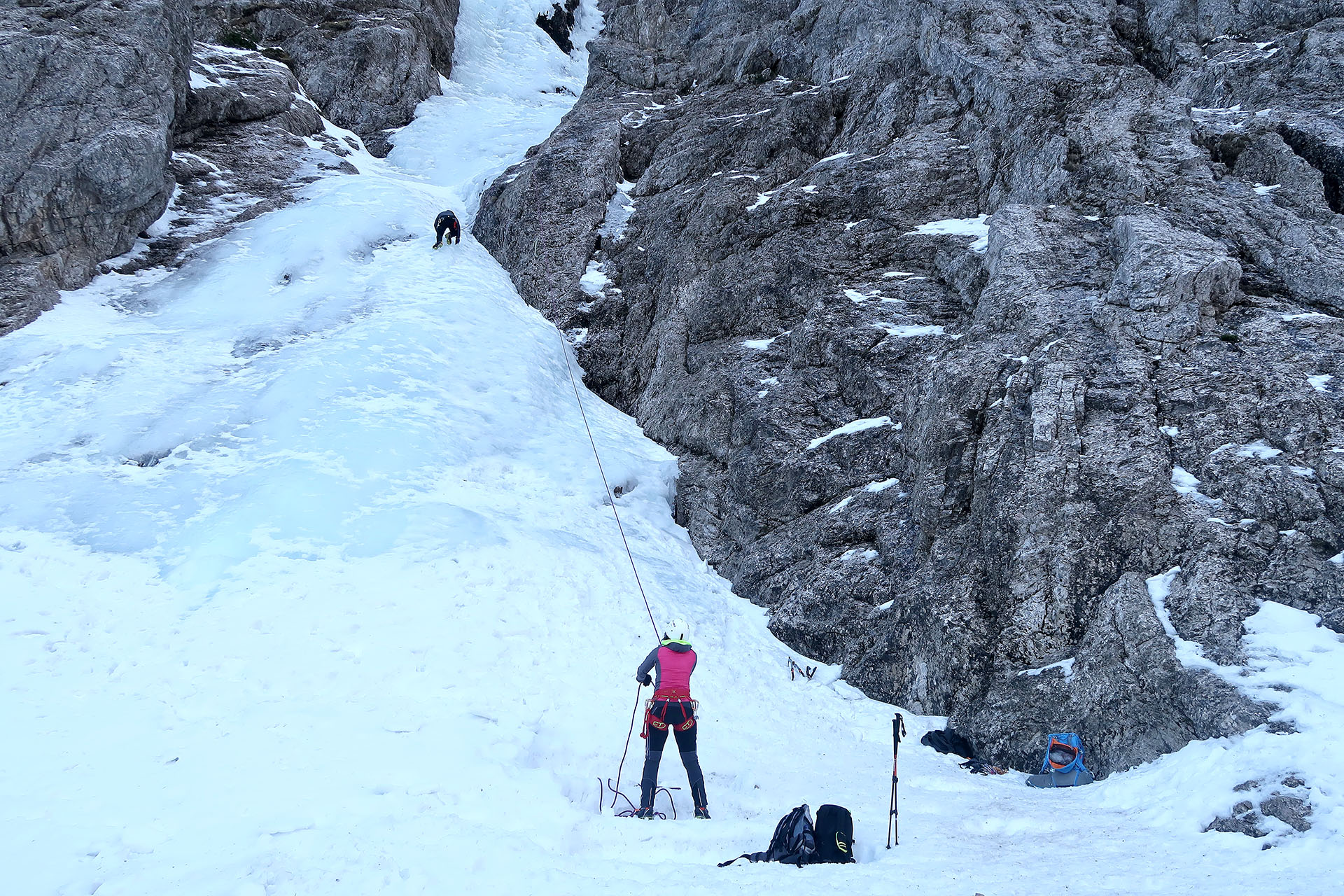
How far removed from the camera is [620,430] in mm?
21391

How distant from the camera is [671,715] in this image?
876cm

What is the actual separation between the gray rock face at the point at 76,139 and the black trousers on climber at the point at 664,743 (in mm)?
20630

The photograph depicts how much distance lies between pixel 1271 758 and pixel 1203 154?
50.7 feet

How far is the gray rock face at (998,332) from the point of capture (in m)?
11.0

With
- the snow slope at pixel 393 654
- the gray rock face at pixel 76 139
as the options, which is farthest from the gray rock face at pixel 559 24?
the snow slope at pixel 393 654

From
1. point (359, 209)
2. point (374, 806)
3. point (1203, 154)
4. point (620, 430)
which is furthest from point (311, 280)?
point (1203, 154)

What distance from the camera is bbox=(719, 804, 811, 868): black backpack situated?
6.95 meters

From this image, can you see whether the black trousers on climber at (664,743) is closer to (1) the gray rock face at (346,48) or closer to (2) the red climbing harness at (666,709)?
(2) the red climbing harness at (666,709)

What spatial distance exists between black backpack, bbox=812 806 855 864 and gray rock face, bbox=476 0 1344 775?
4.54m

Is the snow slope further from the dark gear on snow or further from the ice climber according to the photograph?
the ice climber

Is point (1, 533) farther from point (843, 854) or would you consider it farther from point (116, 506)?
point (843, 854)

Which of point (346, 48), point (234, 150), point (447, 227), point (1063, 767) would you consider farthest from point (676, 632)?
point (346, 48)

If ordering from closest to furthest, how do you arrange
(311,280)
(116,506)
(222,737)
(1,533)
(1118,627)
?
(222,737) → (1118,627) → (1,533) → (116,506) → (311,280)

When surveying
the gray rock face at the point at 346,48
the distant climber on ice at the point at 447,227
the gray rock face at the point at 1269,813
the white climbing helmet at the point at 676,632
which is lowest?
the white climbing helmet at the point at 676,632
